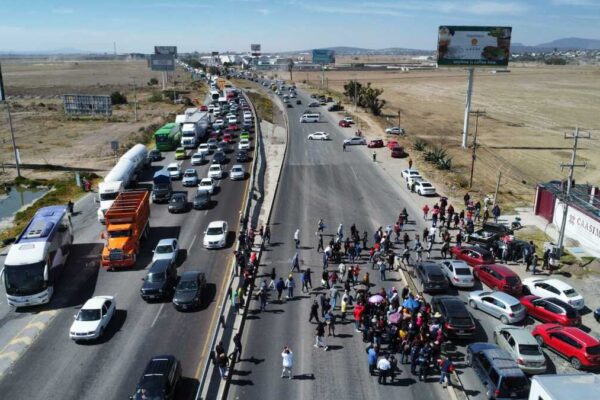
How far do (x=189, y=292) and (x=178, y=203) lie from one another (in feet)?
57.1

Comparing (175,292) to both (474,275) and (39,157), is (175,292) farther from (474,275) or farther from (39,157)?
(39,157)

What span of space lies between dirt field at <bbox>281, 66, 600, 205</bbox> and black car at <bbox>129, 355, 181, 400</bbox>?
3677 centimetres

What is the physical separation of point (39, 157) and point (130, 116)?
133 ft

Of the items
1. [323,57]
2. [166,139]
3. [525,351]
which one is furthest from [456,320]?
[323,57]

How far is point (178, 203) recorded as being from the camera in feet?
140

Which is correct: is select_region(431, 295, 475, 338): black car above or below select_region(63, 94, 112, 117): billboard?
below

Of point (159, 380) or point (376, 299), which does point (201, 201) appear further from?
point (159, 380)

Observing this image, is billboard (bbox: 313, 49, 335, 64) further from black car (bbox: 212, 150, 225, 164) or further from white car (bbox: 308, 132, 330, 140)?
black car (bbox: 212, 150, 225, 164)

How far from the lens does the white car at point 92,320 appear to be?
23.6 metres

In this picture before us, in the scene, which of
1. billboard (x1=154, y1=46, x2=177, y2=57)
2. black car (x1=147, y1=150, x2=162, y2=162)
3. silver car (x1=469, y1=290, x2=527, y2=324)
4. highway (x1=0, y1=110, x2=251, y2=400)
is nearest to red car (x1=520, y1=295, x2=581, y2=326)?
silver car (x1=469, y1=290, x2=527, y2=324)

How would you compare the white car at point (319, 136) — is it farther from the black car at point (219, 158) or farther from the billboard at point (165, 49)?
the billboard at point (165, 49)

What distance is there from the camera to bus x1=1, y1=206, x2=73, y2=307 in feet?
87.8

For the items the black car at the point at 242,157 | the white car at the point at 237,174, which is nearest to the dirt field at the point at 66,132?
the black car at the point at 242,157

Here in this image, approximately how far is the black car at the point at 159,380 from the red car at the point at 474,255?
66.3 ft
